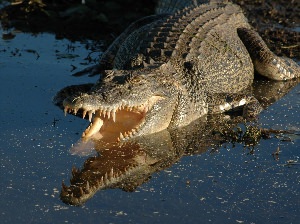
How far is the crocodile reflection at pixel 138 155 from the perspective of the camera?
5168 millimetres

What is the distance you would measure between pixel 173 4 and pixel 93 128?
12.0ft

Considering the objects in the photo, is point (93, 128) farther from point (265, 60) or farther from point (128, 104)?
point (265, 60)

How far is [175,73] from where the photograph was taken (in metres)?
6.61

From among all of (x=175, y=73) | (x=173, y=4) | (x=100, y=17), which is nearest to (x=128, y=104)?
(x=175, y=73)

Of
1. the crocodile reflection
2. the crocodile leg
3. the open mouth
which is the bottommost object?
the crocodile reflection

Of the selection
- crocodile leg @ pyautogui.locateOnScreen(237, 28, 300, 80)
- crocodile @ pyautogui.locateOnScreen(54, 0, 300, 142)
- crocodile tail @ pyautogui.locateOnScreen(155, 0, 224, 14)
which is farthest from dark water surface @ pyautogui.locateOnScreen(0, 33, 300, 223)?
crocodile tail @ pyautogui.locateOnScreen(155, 0, 224, 14)

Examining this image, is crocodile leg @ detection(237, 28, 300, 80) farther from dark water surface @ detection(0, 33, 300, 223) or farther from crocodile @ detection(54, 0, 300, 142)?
dark water surface @ detection(0, 33, 300, 223)

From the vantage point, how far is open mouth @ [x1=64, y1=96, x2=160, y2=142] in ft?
19.7

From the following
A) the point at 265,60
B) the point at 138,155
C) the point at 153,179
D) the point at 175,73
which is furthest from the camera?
the point at 265,60

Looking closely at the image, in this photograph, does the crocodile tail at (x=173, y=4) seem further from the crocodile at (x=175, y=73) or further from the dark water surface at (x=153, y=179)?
the dark water surface at (x=153, y=179)

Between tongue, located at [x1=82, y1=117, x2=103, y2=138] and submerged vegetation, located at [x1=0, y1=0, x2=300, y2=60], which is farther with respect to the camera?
submerged vegetation, located at [x1=0, y1=0, x2=300, y2=60]

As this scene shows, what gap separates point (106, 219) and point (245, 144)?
74.8 inches

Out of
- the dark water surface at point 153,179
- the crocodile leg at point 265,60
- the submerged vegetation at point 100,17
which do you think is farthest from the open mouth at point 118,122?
the submerged vegetation at point 100,17

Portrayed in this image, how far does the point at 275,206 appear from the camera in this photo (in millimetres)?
4867
